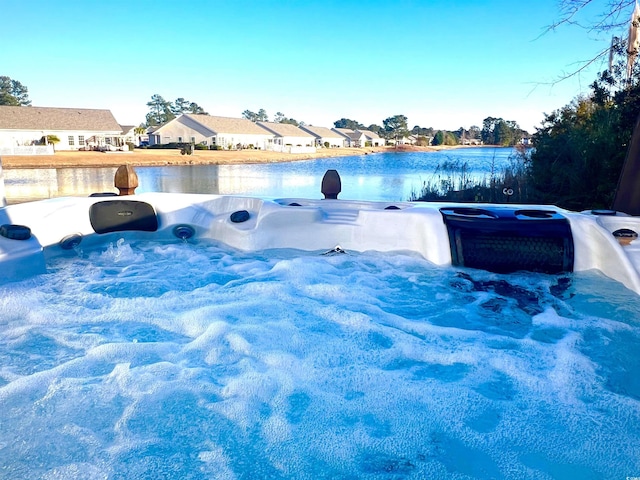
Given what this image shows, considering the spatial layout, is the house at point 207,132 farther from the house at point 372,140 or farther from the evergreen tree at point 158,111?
the house at point 372,140

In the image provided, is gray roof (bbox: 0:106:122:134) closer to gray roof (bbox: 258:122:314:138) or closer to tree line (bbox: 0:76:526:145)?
gray roof (bbox: 258:122:314:138)

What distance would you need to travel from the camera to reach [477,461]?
102cm

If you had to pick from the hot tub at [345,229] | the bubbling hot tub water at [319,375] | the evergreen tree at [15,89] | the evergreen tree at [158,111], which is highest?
the evergreen tree at [15,89]

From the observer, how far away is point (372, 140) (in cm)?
5828

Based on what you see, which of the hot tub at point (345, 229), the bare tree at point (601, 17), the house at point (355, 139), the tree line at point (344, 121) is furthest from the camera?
the house at point (355, 139)

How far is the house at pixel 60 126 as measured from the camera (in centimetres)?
2575

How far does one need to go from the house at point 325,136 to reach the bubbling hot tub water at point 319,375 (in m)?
45.9

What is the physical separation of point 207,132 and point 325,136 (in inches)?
712

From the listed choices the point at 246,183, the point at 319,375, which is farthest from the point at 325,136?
the point at 319,375

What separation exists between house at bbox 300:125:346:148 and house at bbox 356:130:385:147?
21.1 feet

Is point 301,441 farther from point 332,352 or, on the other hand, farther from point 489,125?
point 489,125

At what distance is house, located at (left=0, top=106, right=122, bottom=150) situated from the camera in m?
25.8

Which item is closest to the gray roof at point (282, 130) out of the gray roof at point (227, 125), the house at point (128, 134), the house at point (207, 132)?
the gray roof at point (227, 125)

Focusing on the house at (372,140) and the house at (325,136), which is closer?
the house at (325,136)
